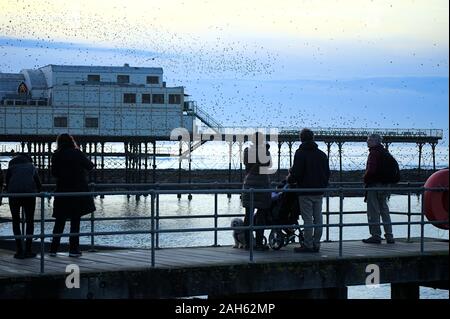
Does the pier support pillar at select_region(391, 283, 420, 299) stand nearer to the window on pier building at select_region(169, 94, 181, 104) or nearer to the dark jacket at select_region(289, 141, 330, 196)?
the dark jacket at select_region(289, 141, 330, 196)

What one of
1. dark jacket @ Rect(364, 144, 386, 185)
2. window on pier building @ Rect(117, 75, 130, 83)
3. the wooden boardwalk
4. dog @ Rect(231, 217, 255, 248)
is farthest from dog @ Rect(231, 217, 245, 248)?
window on pier building @ Rect(117, 75, 130, 83)

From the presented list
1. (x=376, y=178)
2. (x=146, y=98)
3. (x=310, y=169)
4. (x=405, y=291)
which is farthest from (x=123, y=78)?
(x=405, y=291)

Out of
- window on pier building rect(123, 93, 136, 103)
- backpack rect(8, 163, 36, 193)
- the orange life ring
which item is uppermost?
window on pier building rect(123, 93, 136, 103)

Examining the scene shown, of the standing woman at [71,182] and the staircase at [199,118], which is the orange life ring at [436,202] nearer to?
the standing woman at [71,182]

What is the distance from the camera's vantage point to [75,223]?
44.4ft

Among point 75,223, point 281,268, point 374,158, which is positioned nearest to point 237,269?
point 281,268

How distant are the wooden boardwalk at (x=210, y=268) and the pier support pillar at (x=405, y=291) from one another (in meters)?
0.28

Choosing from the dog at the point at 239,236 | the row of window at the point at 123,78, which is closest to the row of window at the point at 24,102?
the row of window at the point at 123,78

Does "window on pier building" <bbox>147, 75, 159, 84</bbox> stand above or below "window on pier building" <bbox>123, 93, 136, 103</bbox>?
above

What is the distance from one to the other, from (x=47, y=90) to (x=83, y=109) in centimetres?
325

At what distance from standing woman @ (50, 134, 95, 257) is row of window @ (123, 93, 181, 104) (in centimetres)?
6509

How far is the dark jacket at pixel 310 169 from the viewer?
1426 centimetres

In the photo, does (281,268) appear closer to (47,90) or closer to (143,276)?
(143,276)

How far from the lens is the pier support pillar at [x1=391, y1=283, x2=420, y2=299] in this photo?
1402 centimetres
